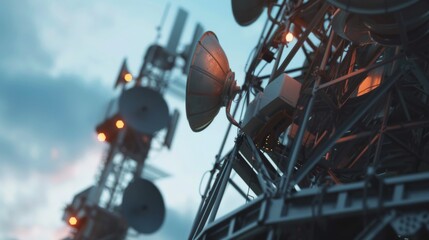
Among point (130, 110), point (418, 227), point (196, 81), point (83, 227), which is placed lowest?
point (418, 227)

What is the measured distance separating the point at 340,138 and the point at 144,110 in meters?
21.3

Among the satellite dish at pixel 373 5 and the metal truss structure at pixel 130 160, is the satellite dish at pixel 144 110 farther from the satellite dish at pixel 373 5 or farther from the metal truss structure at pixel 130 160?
the satellite dish at pixel 373 5

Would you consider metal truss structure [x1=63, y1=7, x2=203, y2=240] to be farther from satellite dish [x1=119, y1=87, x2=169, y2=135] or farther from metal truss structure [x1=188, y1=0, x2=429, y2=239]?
metal truss structure [x1=188, y1=0, x2=429, y2=239]

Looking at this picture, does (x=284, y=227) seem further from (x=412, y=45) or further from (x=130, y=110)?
(x=130, y=110)

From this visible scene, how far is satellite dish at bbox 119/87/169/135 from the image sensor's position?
33.6m

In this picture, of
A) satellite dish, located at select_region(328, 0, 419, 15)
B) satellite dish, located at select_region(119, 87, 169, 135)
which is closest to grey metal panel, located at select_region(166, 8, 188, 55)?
satellite dish, located at select_region(119, 87, 169, 135)

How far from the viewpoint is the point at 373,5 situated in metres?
11.6

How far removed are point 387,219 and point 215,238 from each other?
3660 mm

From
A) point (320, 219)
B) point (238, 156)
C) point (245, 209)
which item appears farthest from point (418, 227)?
point (238, 156)

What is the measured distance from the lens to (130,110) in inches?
1335

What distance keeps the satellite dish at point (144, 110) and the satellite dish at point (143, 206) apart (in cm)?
359

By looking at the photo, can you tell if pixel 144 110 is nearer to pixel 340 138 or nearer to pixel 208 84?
pixel 208 84

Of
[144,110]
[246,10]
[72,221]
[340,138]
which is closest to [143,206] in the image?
[72,221]

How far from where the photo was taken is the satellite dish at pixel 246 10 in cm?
1877
